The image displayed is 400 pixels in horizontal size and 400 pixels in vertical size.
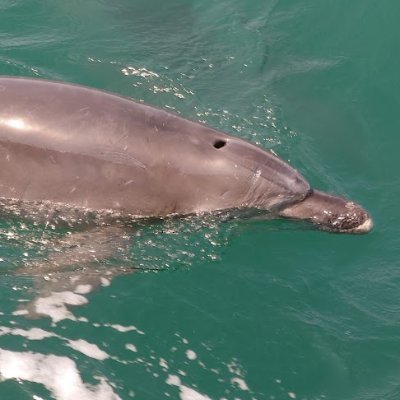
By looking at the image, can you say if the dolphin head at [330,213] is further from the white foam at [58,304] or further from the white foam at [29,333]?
the white foam at [29,333]

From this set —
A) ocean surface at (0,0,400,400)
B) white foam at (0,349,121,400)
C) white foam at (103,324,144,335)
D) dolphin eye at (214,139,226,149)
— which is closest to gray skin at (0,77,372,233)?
dolphin eye at (214,139,226,149)

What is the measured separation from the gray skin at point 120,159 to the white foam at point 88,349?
160cm

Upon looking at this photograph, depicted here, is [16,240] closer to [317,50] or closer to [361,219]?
[361,219]

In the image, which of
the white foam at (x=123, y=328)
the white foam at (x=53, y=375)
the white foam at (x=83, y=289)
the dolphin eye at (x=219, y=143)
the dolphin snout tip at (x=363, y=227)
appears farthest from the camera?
the dolphin snout tip at (x=363, y=227)

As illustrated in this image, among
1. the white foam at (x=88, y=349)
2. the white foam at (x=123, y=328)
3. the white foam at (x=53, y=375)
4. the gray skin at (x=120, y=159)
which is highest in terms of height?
the gray skin at (x=120, y=159)

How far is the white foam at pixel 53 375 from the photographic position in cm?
798

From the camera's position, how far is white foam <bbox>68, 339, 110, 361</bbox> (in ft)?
27.5

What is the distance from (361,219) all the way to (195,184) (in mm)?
2112

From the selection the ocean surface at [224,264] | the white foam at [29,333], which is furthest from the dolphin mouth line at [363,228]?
the white foam at [29,333]

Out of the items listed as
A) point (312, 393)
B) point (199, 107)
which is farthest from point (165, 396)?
point (199, 107)

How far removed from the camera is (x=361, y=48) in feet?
50.2

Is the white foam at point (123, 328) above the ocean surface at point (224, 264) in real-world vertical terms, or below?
below

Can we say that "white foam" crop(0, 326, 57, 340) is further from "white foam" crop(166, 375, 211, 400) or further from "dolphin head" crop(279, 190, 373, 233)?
"dolphin head" crop(279, 190, 373, 233)

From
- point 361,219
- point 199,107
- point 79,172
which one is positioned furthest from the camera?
point 199,107
